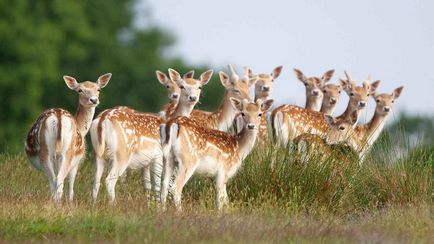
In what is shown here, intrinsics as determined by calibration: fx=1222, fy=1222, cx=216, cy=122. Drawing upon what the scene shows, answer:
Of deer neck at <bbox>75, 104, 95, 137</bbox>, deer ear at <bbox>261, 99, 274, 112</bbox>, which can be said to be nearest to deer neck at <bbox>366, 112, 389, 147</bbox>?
deer ear at <bbox>261, 99, 274, 112</bbox>

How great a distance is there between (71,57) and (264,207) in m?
24.7

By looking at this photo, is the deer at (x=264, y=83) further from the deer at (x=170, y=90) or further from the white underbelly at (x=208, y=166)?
the white underbelly at (x=208, y=166)

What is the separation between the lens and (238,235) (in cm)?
947

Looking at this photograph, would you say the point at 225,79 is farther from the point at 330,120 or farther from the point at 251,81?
the point at 330,120

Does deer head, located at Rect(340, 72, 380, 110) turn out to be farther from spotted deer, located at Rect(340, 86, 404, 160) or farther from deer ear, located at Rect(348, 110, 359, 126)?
deer ear, located at Rect(348, 110, 359, 126)

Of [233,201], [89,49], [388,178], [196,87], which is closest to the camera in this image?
[233,201]

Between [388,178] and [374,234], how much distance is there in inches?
116

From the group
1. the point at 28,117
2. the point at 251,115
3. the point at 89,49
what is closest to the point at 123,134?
the point at 251,115

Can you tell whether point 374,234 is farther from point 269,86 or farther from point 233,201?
point 269,86

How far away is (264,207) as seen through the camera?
37.3 ft

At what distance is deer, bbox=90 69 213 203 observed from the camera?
41.0 feet

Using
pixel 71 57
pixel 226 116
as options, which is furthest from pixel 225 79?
pixel 71 57

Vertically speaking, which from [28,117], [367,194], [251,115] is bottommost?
[28,117]

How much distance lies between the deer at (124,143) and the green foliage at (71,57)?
18.3 m
